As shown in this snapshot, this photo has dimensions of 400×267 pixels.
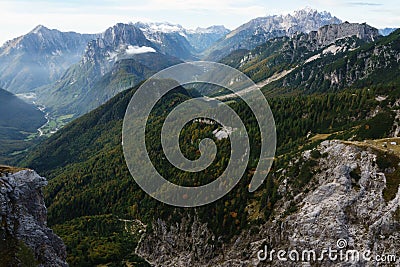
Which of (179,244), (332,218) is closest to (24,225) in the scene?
(179,244)

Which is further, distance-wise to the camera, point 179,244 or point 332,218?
point 179,244

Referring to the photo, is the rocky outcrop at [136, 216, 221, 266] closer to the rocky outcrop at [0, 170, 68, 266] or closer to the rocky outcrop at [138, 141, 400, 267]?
the rocky outcrop at [138, 141, 400, 267]

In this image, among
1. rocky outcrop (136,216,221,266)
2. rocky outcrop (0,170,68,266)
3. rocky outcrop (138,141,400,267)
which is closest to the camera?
rocky outcrop (0,170,68,266)

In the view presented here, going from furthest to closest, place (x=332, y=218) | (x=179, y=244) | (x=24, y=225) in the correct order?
(x=179, y=244)
(x=332, y=218)
(x=24, y=225)

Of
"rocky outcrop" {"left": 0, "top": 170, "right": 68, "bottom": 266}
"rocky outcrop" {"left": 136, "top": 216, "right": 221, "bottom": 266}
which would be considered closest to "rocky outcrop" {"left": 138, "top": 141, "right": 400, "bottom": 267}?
"rocky outcrop" {"left": 136, "top": 216, "right": 221, "bottom": 266}

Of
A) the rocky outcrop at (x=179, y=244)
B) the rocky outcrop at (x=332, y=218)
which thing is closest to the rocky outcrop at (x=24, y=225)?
the rocky outcrop at (x=179, y=244)

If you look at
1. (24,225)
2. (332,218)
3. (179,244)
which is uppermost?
(332,218)

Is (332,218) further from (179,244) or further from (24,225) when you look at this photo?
(24,225)
